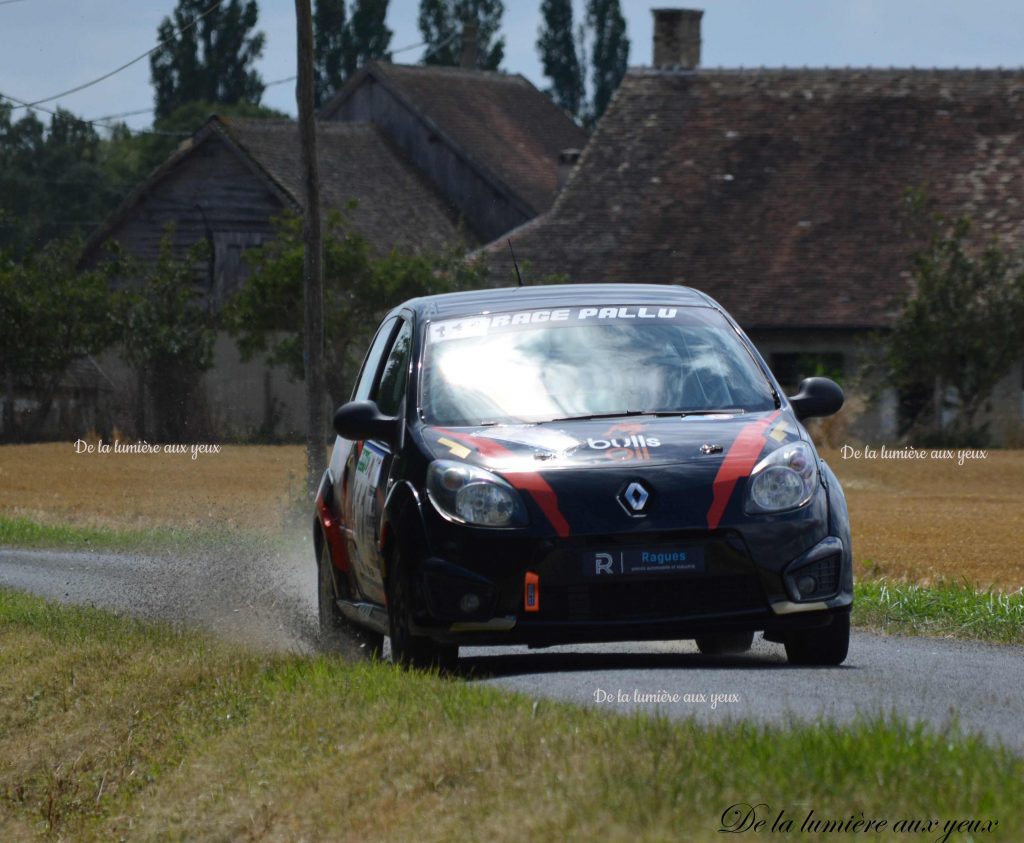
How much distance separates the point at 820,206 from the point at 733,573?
1686 inches

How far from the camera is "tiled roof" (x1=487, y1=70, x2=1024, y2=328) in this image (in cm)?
4838

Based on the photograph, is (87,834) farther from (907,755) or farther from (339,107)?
(339,107)

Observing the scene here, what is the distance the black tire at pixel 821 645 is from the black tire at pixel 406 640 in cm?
156

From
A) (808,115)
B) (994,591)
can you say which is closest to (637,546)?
(994,591)

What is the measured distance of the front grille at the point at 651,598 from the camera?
28.9ft

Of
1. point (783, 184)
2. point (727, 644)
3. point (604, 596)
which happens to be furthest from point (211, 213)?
point (604, 596)

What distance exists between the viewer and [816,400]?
32.6 ft

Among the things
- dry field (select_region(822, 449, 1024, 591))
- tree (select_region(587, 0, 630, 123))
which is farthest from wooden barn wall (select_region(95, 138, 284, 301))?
tree (select_region(587, 0, 630, 123))

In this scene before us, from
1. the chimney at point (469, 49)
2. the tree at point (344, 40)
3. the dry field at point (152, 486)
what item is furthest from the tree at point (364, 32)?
the dry field at point (152, 486)

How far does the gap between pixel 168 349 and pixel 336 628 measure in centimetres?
4016

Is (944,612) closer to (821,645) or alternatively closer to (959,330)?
(821,645)

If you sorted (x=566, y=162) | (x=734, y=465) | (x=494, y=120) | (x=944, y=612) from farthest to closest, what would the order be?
1. (x=494, y=120)
2. (x=566, y=162)
3. (x=944, y=612)
4. (x=734, y=465)

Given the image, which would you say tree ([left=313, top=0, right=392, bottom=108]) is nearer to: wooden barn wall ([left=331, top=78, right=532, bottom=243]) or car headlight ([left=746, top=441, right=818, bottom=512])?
wooden barn wall ([left=331, top=78, right=532, bottom=243])

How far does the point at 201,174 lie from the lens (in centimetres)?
5881
